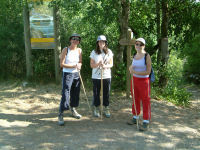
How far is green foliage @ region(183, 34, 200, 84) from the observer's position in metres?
12.5

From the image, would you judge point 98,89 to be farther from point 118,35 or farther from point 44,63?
point 118,35

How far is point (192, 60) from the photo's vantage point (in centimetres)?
1324

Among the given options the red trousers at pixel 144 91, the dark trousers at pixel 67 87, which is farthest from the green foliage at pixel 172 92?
the dark trousers at pixel 67 87

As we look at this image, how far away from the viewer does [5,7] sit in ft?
27.6

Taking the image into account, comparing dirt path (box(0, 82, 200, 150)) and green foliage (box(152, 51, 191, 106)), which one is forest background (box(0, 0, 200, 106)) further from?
dirt path (box(0, 82, 200, 150))

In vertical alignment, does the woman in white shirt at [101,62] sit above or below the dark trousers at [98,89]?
above

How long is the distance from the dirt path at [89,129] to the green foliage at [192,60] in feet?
23.2

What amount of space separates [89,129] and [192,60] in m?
10.5

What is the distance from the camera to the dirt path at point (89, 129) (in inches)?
153

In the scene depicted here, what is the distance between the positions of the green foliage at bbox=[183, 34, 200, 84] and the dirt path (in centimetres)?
706

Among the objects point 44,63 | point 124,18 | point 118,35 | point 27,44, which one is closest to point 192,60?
point 118,35

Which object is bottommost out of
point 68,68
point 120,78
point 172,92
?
point 172,92

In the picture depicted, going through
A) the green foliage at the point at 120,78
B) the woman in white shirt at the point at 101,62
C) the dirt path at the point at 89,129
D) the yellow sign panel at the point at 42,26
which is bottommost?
the dirt path at the point at 89,129

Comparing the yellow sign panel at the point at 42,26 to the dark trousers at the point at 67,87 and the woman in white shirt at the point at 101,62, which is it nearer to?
the dark trousers at the point at 67,87
